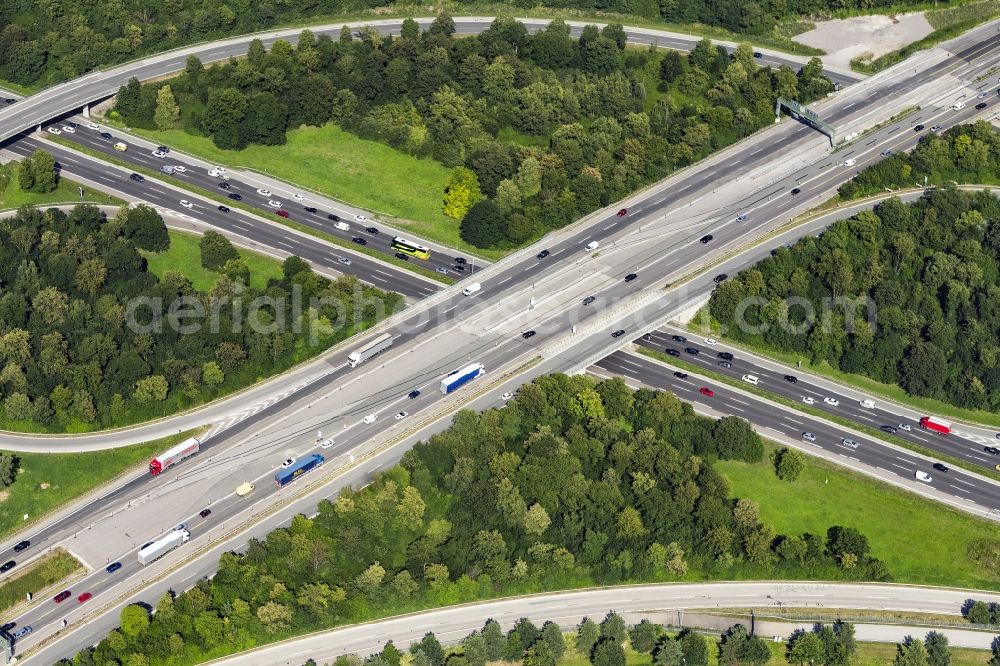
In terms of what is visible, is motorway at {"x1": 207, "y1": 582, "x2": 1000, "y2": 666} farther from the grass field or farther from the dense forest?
the grass field

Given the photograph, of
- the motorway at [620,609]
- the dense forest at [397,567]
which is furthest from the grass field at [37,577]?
the motorway at [620,609]

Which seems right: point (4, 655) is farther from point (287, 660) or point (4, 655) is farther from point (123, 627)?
point (287, 660)

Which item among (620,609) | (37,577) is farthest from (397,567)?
(37,577)

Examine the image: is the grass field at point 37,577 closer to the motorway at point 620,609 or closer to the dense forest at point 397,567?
the dense forest at point 397,567

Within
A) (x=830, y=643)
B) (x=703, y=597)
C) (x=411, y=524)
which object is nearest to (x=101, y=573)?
(x=411, y=524)

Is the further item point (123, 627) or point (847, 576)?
point (847, 576)

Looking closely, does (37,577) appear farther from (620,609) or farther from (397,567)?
(620,609)
